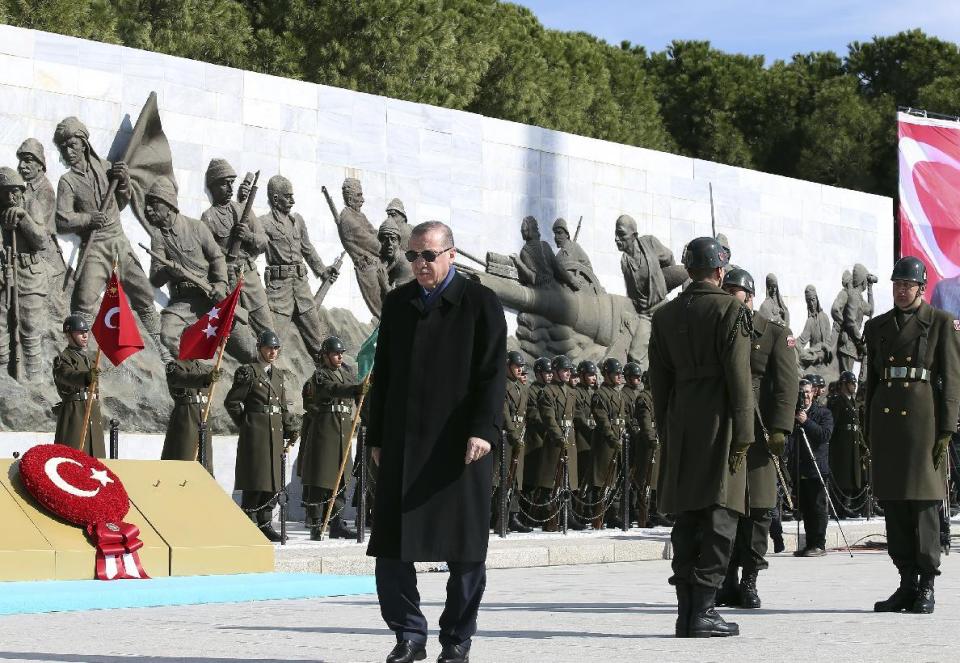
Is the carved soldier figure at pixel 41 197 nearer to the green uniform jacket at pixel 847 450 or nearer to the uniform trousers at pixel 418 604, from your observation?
the green uniform jacket at pixel 847 450

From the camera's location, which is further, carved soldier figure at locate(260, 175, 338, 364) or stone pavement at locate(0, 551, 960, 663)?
carved soldier figure at locate(260, 175, 338, 364)

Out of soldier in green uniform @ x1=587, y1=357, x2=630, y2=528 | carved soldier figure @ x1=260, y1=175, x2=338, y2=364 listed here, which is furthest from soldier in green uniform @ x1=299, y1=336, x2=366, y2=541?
soldier in green uniform @ x1=587, y1=357, x2=630, y2=528

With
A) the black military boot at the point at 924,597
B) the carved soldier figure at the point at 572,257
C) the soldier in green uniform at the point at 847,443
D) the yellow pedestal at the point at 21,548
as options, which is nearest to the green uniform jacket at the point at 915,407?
the black military boot at the point at 924,597

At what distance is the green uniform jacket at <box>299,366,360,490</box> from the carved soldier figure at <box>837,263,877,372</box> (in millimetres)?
12640

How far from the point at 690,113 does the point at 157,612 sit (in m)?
41.7

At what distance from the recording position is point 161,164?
1602cm

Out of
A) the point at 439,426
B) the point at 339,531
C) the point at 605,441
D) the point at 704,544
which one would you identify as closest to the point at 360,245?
the point at 605,441

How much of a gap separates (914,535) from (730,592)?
37.7 inches

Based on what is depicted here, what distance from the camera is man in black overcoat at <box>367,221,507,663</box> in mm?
5801

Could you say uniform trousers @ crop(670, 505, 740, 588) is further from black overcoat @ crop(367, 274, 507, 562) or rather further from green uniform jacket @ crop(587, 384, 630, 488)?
green uniform jacket @ crop(587, 384, 630, 488)

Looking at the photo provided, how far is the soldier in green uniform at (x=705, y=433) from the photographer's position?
273 inches

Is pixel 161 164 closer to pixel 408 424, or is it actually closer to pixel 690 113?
pixel 408 424

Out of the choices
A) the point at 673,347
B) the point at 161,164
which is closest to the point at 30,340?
the point at 161,164

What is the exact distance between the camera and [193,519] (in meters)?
10.1
